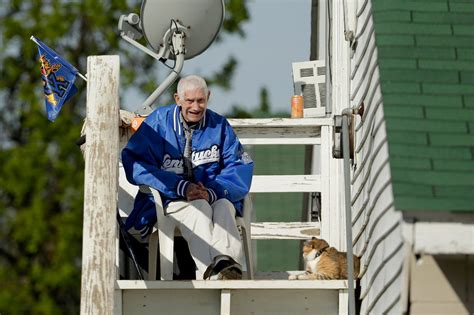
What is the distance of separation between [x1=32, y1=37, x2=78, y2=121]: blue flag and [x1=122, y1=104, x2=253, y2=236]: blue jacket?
131cm

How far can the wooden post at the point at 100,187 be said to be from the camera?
9805mm

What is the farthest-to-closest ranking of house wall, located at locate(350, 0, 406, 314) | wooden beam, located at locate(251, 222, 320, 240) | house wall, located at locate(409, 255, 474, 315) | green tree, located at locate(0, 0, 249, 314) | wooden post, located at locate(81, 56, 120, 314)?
green tree, located at locate(0, 0, 249, 314), wooden beam, located at locate(251, 222, 320, 240), wooden post, located at locate(81, 56, 120, 314), house wall, located at locate(350, 0, 406, 314), house wall, located at locate(409, 255, 474, 315)

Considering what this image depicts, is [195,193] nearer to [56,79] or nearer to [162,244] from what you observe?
[162,244]

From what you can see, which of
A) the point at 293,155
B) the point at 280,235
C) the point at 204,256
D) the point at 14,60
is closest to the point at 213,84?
the point at 14,60

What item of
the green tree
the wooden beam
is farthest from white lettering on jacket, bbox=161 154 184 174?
the green tree

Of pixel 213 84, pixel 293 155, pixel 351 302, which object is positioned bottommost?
pixel 351 302

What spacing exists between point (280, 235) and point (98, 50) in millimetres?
18391

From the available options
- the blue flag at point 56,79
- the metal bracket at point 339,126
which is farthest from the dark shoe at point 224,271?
the blue flag at point 56,79

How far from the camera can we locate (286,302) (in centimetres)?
1034

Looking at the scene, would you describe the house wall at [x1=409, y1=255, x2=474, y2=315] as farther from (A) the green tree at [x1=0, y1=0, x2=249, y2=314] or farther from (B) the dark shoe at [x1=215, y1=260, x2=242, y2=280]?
(A) the green tree at [x1=0, y1=0, x2=249, y2=314]

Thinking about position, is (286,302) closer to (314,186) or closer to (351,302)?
(351,302)

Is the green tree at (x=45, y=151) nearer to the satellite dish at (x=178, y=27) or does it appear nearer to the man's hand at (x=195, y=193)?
the satellite dish at (x=178, y=27)

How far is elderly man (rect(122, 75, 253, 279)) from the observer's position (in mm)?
10438

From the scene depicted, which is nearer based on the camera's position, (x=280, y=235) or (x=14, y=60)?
(x=280, y=235)
